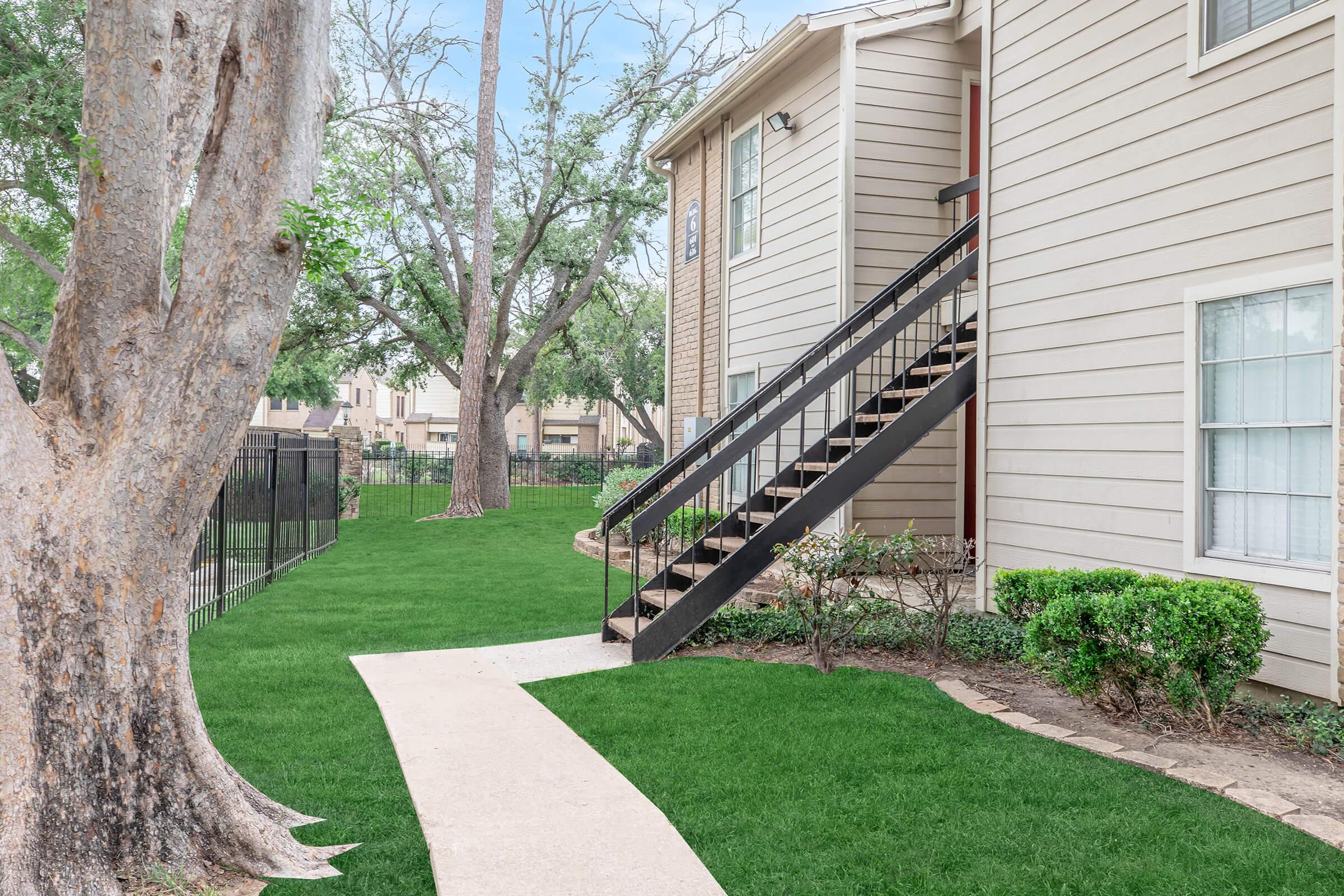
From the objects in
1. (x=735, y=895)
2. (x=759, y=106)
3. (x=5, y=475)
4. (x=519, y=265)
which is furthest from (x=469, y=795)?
(x=519, y=265)

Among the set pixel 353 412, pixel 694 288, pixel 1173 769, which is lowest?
pixel 1173 769

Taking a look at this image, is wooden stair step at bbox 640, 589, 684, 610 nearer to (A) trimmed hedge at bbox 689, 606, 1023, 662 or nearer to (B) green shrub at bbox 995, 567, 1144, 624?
(A) trimmed hedge at bbox 689, 606, 1023, 662

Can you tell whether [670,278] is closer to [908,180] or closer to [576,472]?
[908,180]

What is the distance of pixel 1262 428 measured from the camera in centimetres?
490

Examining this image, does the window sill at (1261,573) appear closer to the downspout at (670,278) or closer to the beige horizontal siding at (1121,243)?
the beige horizontal siding at (1121,243)

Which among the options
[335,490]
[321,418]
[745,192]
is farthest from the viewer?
[321,418]

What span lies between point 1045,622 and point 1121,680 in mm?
456

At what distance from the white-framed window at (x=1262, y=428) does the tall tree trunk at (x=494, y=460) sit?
17.0 m

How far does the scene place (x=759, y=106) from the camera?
10984 mm

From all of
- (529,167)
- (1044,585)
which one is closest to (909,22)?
(1044,585)

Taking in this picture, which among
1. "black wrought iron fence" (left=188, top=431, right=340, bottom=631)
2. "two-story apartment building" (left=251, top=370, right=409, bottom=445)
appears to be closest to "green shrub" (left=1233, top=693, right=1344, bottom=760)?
"black wrought iron fence" (left=188, top=431, right=340, bottom=631)

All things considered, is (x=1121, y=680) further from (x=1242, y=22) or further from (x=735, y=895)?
(x=1242, y=22)

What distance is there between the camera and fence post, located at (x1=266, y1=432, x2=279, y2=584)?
9961 millimetres

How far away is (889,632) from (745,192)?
6.60m
